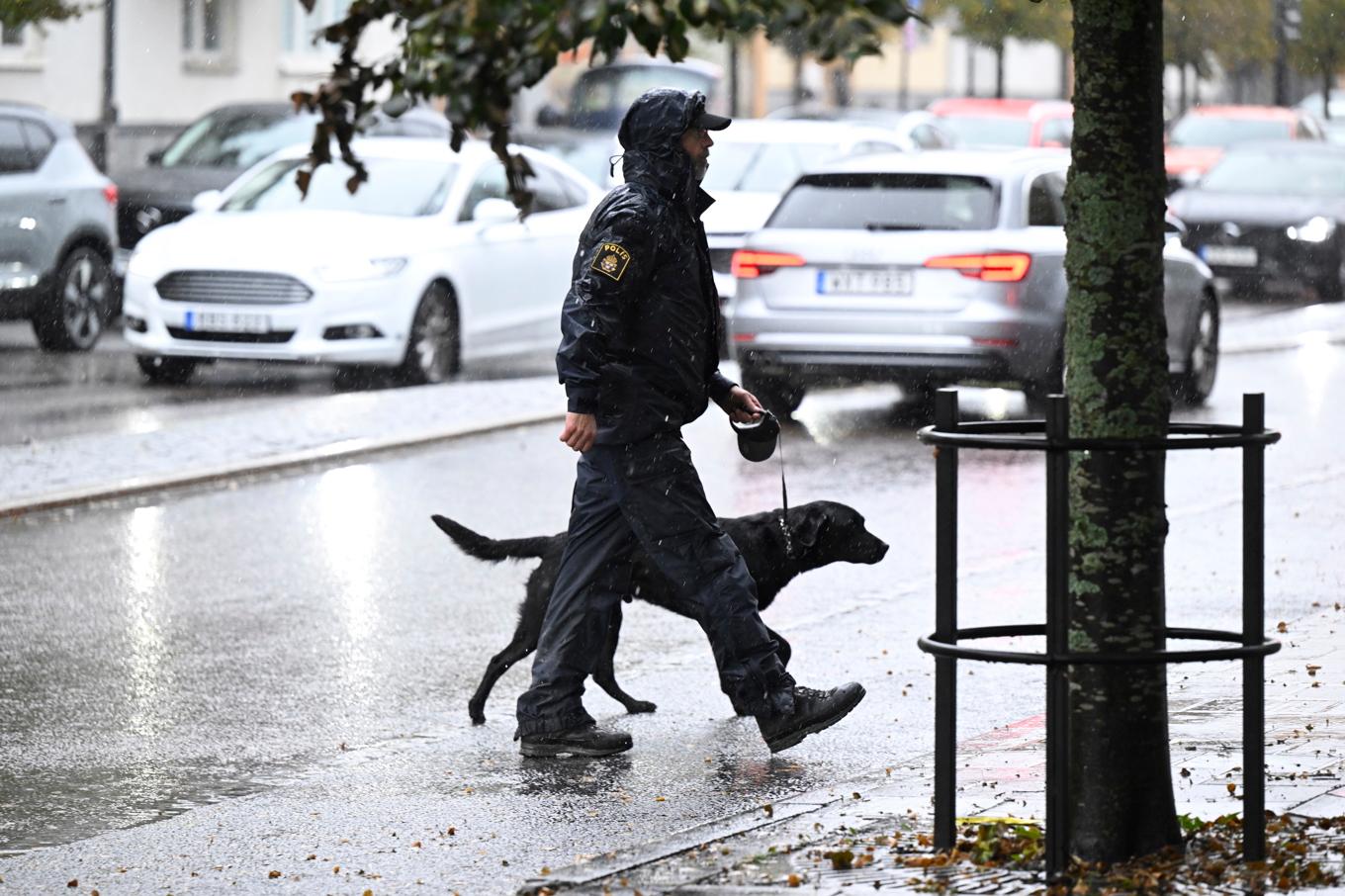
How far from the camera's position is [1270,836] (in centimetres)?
539

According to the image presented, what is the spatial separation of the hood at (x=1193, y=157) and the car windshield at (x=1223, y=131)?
0.29 m

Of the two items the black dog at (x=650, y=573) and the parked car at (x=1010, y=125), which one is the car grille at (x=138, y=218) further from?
the black dog at (x=650, y=573)

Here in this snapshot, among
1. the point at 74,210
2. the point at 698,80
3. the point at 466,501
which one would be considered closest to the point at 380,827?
the point at 466,501

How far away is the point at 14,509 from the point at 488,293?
6010 millimetres

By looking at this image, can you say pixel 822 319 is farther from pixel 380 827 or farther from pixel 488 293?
pixel 380 827

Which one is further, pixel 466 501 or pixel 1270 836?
pixel 466 501

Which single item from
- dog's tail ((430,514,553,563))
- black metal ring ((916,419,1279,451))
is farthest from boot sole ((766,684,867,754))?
black metal ring ((916,419,1279,451))

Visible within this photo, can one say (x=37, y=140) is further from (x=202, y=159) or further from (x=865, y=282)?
(x=865, y=282)

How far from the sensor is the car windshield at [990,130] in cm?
3369

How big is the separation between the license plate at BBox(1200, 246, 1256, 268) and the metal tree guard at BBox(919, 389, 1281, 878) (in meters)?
20.0

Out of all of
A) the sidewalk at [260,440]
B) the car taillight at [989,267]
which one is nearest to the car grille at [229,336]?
the sidewalk at [260,440]

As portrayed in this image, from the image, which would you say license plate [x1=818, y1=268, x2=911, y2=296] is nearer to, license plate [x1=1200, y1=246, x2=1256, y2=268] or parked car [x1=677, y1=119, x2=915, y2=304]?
parked car [x1=677, y1=119, x2=915, y2=304]

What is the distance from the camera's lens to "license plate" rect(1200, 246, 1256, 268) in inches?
974

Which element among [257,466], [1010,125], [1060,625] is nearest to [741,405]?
[1060,625]
